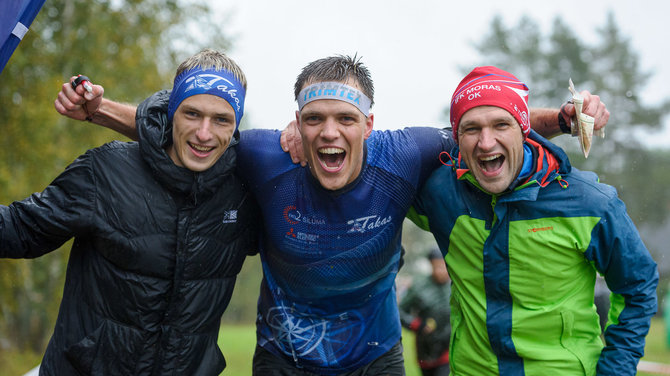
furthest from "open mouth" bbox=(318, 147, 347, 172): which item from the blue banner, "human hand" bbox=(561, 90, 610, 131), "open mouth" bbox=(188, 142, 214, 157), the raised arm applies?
the blue banner

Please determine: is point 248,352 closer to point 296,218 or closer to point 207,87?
point 296,218

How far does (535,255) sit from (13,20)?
11.2 ft

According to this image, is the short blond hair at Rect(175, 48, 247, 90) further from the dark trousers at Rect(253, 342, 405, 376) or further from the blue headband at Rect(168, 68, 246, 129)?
the dark trousers at Rect(253, 342, 405, 376)

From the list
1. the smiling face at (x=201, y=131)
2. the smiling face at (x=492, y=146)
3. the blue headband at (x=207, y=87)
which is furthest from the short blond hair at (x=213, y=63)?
the smiling face at (x=492, y=146)

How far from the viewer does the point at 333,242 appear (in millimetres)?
4344

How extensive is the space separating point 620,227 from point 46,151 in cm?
1224

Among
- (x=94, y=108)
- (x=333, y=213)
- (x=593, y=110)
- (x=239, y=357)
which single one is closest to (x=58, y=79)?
(x=239, y=357)

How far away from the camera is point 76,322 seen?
13.2ft

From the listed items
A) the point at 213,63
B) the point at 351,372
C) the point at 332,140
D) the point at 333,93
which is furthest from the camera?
the point at 351,372

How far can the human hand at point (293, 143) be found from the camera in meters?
4.43

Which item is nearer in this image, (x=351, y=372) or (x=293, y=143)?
(x=293, y=143)

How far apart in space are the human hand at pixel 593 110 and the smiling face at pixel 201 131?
2.36 metres

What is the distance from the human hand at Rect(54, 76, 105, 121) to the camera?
13.6 ft

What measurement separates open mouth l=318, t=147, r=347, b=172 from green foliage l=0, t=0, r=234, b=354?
9905 millimetres
